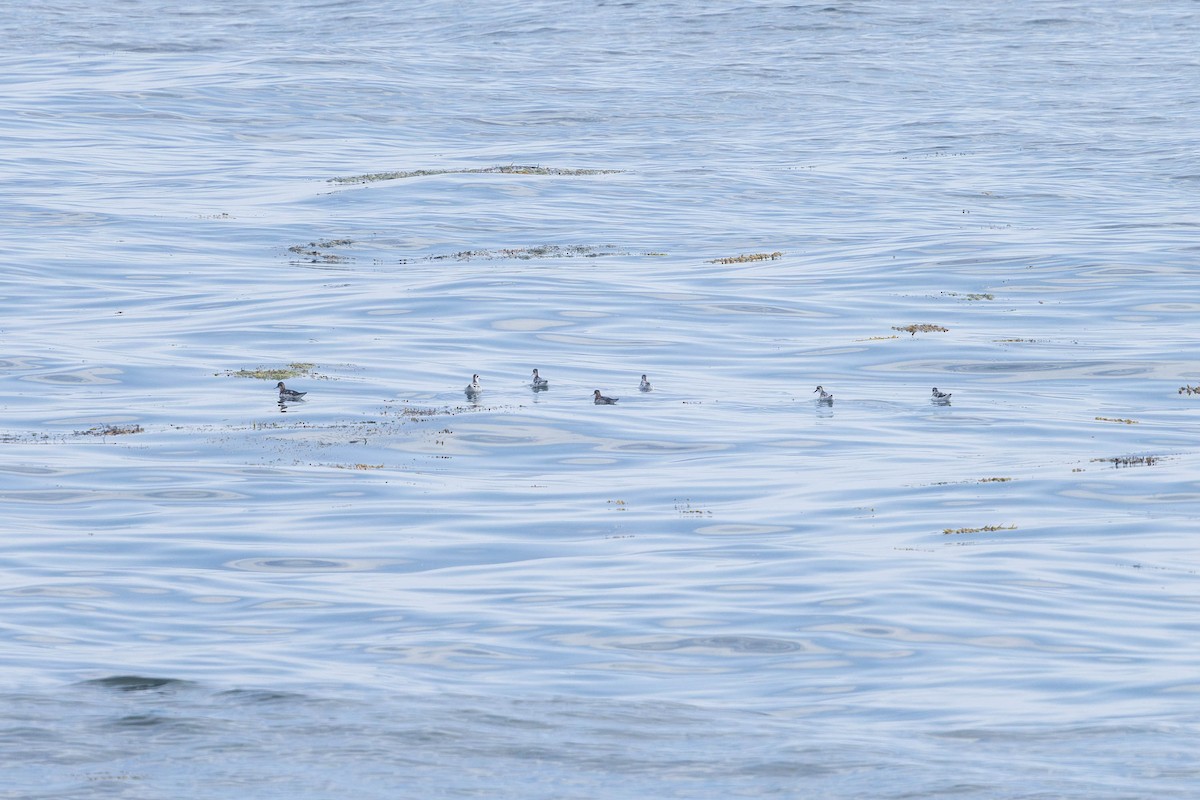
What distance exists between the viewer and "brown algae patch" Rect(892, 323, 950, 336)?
49706 mm

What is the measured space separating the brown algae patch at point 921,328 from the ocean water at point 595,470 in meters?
0.64

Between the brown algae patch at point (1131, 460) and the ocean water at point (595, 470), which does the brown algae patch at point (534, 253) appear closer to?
the ocean water at point (595, 470)

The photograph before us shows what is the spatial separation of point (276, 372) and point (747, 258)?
23931 mm

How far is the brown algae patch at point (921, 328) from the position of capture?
1957 inches

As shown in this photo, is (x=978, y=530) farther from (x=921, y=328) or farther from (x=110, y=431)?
(x=921, y=328)

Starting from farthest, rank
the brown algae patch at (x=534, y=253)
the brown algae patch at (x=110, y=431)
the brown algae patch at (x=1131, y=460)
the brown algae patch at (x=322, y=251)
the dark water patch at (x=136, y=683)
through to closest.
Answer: the brown algae patch at (x=534, y=253), the brown algae patch at (x=322, y=251), the brown algae patch at (x=110, y=431), the brown algae patch at (x=1131, y=460), the dark water patch at (x=136, y=683)

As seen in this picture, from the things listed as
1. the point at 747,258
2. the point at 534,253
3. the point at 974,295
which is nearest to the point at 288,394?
the point at 974,295

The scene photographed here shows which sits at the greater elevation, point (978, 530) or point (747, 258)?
point (747, 258)

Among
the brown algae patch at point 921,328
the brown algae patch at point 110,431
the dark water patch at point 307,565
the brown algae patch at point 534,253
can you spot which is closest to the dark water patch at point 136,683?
the dark water patch at point 307,565

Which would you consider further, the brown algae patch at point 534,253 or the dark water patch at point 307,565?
the brown algae patch at point 534,253

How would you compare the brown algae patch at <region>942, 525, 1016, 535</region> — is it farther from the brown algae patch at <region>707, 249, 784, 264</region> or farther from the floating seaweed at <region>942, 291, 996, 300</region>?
the brown algae patch at <region>707, 249, 784, 264</region>

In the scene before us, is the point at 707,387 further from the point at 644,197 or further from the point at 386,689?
the point at 644,197

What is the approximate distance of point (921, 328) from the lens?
1971 inches

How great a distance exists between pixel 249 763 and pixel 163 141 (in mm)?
80174
